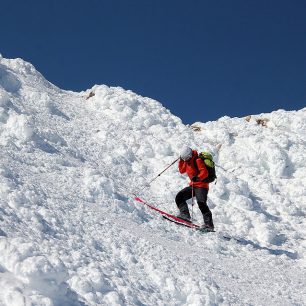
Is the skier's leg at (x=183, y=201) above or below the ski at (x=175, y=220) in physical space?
above

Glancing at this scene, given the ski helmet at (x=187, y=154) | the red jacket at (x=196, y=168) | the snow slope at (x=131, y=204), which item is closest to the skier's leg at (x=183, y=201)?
the red jacket at (x=196, y=168)

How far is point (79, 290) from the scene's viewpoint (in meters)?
4.96

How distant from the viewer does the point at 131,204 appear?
9.35 meters

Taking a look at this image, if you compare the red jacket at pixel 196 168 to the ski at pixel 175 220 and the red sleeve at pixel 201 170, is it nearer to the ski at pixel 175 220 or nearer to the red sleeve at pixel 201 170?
the red sleeve at pixel 201 170

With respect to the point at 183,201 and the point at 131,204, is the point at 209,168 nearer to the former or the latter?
the point at 183,201

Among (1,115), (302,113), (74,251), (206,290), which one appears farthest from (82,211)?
(302,113)

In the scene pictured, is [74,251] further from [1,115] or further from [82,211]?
[1,115]

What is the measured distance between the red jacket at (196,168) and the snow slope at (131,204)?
1.04 m

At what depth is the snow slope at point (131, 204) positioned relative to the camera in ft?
18.0

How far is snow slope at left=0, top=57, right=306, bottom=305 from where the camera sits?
548 cm

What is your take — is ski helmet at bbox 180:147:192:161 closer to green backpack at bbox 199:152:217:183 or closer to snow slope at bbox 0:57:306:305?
green backpack at bbox 199:152:217:183

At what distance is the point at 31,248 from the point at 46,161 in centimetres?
475

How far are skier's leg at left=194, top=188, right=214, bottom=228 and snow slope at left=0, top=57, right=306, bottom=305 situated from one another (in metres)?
0.44

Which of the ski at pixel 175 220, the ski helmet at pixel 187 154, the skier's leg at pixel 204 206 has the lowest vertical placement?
the ski at pixel 175 220
